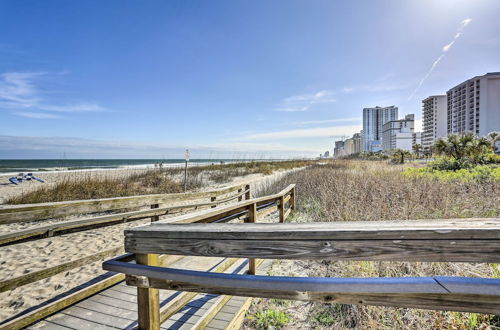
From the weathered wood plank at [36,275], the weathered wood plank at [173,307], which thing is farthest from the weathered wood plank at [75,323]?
the weathered wood plank at [173,307]

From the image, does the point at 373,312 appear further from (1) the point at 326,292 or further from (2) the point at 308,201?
(2) the point at 308,201

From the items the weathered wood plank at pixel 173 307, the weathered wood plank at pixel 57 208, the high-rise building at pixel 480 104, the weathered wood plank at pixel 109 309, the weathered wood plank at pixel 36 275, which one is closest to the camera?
the weathered wood plank at pixel 173 307

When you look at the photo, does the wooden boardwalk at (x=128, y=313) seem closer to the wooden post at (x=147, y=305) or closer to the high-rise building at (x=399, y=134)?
the wooden post at (x=147, y=305)

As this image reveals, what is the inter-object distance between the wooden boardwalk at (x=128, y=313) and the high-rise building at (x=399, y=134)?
123540 mm

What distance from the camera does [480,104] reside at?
252 feet

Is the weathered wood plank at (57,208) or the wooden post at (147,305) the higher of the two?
the weathered wood plank at (57,208)

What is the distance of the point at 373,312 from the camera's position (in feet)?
8.87

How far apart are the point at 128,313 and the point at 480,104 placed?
104 meters

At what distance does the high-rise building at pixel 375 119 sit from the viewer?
136m

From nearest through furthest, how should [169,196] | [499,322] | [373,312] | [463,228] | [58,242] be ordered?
1. [463,228]
2. [499,322]
3. [373,312]
4. [169,196]
5. [58,242]

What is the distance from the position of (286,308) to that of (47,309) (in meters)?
2.53

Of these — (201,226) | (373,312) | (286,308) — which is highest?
(201,226)

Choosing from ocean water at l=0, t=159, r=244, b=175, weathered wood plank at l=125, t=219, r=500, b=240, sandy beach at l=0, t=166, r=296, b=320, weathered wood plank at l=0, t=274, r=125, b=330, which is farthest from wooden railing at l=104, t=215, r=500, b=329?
ocean water at l=0, t=159, r=244, b=175

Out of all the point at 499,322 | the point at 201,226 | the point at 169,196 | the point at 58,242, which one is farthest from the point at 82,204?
the point at 499,322
